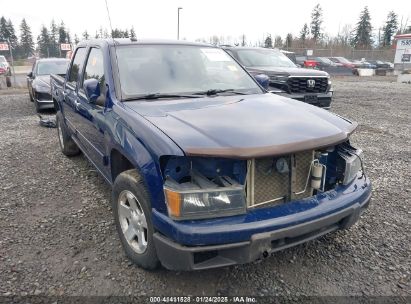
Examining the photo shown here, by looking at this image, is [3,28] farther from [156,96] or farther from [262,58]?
[156,96]

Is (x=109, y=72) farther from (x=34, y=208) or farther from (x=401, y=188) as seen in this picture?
(x=401, y=188)

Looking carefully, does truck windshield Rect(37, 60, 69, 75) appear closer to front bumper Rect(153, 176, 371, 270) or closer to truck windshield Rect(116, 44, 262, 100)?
truck windshield Rect(116, 44, 262, 100)

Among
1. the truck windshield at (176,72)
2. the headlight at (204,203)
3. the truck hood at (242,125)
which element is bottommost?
the headlight at (204,203)

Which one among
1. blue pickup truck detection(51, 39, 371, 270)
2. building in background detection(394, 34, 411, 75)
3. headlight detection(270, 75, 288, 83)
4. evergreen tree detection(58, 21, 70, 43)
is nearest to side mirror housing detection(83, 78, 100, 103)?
blue pickup truck detection(51, 39, 371, 270)

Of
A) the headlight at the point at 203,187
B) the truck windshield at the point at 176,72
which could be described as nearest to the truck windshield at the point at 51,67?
the truck windshield at the point at 176,72

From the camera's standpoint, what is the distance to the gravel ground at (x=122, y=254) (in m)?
2.58

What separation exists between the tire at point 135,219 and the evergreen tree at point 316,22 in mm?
77833

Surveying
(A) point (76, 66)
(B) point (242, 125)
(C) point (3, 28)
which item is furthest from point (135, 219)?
(C) point (3, 28)

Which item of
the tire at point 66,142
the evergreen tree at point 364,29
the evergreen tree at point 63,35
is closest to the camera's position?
the tire at point 66,142

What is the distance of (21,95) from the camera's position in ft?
46.5

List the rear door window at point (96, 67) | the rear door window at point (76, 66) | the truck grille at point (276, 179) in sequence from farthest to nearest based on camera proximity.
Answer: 1. the rear door window at point (76, 66)
2. the rear door window at point (96, 67)
3. the truck grille at point (276, 179)

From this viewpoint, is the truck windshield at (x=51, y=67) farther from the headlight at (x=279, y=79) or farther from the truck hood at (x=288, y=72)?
the headlight at (x=279, y=79)

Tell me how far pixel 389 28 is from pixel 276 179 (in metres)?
77.6

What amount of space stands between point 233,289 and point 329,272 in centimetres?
82
